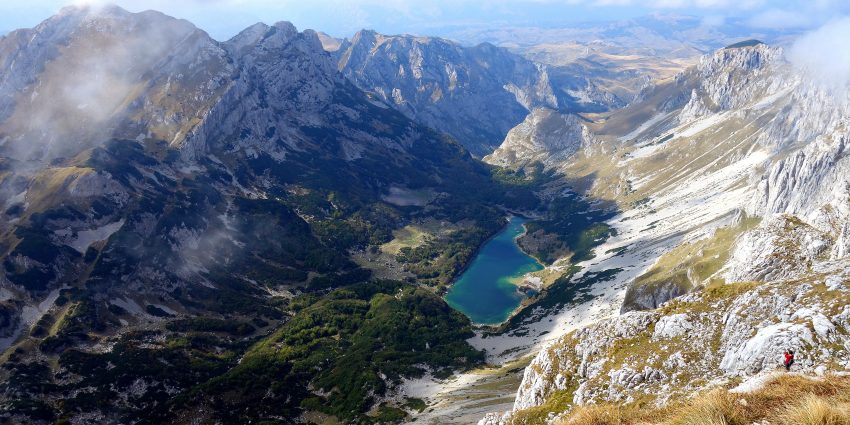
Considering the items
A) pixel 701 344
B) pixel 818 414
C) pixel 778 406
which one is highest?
pixel 818 414

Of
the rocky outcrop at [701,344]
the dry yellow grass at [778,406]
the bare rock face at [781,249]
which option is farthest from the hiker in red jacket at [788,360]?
the bare rock face at [781,249]

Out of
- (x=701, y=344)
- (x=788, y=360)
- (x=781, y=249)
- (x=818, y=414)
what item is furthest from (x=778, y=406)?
(x=781, y=249)

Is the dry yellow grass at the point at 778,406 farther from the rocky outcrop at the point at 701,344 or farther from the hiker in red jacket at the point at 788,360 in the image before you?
the rocky outcrop at the point at 701,344

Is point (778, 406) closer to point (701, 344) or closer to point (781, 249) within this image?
point (701, 344)

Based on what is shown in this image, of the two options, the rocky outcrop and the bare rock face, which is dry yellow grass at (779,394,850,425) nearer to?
the rocky outcrop

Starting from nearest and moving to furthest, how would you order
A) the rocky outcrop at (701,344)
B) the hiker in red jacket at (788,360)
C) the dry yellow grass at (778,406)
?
the dry yellow grass at (778,406) < the hiker in red jacket at (788,360) < the rocky outcrop at (701,344)

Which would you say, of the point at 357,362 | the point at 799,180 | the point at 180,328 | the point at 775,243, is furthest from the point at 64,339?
the point at 799,180

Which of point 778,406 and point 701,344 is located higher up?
point 778,406

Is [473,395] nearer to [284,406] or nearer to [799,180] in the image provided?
[284,406]
